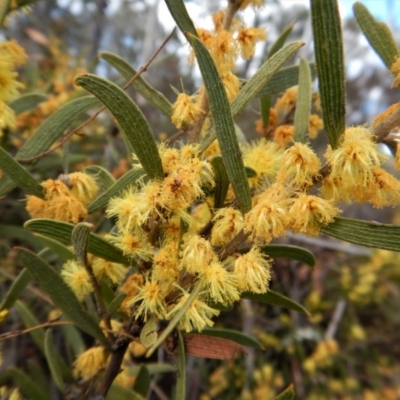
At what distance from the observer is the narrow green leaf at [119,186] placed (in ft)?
1.65

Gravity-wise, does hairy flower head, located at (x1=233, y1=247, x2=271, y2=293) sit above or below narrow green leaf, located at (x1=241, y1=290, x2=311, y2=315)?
above

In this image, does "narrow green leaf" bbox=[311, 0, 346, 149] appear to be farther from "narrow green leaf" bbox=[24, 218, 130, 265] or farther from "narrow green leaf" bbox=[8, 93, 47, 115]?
"narrow green leaf" bbox=[8, 93, 47, 115]

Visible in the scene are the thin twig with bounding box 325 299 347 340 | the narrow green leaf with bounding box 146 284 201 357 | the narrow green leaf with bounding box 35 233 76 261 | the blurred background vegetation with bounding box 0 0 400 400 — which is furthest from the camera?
the thin twig with bounding box 325 299 347 340

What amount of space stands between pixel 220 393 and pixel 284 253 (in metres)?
1.39

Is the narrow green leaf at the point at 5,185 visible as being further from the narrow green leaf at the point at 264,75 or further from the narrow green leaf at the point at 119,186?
the narrow green leaf at the point at 264,75

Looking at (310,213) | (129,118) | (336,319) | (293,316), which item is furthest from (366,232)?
(336,319)

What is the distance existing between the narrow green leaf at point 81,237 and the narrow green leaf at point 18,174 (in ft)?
0.37

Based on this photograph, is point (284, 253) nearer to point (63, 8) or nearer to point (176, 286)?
point (176, 286)

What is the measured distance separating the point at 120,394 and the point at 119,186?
0.29m

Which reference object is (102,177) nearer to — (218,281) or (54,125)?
(54,125)

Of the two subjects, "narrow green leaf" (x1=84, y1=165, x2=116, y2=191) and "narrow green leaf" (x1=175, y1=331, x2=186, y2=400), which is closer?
"narrow green leaf" (x1=175, y1=331, x2=186, y2=400)

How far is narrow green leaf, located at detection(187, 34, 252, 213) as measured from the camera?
1.32 feet

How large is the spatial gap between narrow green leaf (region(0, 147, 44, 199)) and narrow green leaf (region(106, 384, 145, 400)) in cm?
28

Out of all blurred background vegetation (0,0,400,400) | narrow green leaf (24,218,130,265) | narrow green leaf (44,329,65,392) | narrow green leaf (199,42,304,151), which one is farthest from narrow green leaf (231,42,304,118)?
blurred background vegetation (0,0,400,400)
